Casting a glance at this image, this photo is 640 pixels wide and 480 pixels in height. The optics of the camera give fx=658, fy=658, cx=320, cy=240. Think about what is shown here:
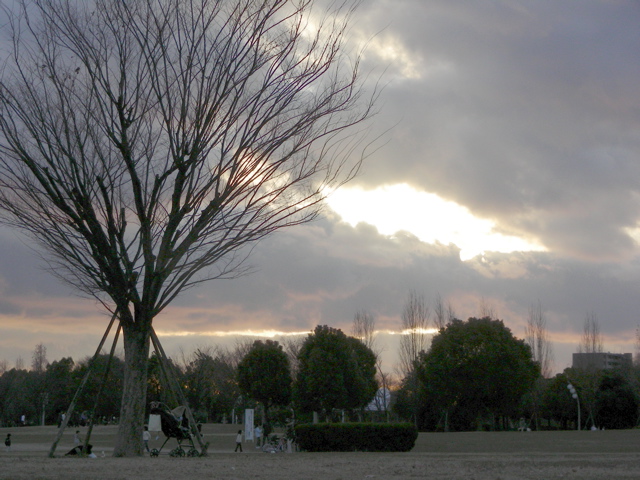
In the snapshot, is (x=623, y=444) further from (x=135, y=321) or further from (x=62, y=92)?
(x=62, y=92)

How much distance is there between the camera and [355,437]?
24797mm

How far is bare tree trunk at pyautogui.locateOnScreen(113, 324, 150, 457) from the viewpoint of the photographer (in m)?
13.2

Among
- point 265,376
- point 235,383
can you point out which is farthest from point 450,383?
point 235,383

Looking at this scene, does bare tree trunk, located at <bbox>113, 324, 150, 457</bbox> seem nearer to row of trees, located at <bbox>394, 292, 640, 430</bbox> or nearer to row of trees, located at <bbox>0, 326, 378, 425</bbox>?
row of trees, located at <bbox>0, 326, 378, 425</bbox>

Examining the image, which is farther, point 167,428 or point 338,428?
point 338,428

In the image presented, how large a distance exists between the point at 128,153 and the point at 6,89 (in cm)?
237

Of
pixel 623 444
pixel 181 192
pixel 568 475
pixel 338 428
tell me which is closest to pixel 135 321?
pixel 181 192

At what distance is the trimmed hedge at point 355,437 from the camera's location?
24797 millimetres

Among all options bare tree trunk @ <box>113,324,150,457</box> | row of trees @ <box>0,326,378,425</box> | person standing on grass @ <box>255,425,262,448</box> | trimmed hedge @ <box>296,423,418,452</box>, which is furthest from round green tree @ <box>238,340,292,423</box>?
bare tree trunk @ <box>113,324,150,457</box>

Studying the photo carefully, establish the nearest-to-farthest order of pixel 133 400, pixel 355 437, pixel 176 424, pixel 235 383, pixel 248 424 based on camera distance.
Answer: pixel 133 400, pixel 176 424, pixel 355 437, pixel 248 424, pixel 235 383

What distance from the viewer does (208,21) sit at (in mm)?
11398

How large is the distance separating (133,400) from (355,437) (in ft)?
43.7

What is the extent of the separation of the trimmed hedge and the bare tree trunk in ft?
41.1

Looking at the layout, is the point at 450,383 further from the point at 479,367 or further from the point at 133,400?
the point at 133,400
